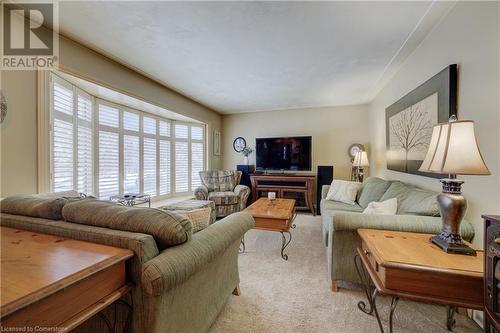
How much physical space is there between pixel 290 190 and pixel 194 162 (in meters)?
2.37

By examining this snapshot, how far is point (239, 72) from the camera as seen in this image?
9.85 ft

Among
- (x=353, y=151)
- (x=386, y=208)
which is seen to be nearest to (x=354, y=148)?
(x=353, y=151)

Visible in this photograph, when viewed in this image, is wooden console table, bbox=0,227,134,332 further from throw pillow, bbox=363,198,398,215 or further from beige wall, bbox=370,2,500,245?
beige wall, bbox=370,2,500,245

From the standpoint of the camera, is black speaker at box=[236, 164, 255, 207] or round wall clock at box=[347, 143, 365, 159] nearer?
round wall clock at box=[347, 143, 365, 159]

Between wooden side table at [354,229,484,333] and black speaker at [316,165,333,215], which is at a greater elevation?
black speaker at [316,165,333,215]

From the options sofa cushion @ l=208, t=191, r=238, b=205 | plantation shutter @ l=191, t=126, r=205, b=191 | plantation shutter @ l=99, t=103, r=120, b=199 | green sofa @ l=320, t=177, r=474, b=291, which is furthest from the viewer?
plantation shutter @ l=191, t=126, r=205, b=191

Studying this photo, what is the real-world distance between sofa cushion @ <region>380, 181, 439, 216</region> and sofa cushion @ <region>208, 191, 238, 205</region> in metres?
2.52

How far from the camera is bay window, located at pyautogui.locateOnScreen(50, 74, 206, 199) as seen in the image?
8.03 ft

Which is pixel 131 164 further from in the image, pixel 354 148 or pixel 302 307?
pixel 354 148

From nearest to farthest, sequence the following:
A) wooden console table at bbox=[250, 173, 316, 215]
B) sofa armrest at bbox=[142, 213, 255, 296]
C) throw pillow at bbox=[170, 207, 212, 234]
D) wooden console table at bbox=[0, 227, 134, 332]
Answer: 1. wooden console table at bbox=[0, 227, 134, 332]
2. sofa armrest at bbox=[142, 213, 255, 296]
3. throw pillow at bbox=[170, 207, 212, 234]
4. wooden console table at bbox=[250, 173, 316, 215]

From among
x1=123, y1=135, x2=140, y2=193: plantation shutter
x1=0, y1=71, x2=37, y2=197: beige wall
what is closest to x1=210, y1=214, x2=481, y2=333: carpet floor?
x1=0, y1=71, x2=37, y2=197: beige wall

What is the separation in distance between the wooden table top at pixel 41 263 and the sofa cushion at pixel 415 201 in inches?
81.5

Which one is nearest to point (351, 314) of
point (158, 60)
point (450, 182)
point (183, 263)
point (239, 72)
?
point (450, 182)

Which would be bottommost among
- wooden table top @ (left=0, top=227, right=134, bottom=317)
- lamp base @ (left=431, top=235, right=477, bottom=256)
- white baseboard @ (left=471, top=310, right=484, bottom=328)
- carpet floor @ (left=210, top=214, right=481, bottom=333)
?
carpet floor @ (left=210, top=214, right=481, bottom=333)
